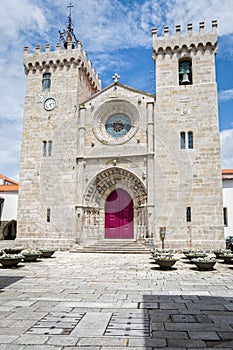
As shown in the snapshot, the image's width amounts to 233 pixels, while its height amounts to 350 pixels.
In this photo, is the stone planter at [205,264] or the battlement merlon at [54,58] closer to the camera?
the stone planter at [205,264]

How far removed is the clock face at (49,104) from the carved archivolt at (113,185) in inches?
232

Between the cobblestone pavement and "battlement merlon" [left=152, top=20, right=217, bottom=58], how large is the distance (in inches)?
576

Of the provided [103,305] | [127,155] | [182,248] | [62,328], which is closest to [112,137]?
[127,155]

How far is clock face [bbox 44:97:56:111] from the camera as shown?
68.5 ft

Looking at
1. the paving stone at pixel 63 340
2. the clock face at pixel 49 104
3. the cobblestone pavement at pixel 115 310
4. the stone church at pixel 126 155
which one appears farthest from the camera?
the clock face at pixel 49 104

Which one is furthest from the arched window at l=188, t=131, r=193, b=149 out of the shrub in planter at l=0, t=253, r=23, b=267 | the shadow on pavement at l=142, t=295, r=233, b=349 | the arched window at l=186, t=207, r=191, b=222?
the shadow on pavement at l=142, t=295, r=233, b=349

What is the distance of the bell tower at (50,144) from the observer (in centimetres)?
1922

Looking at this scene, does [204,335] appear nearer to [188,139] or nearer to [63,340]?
[63,340]

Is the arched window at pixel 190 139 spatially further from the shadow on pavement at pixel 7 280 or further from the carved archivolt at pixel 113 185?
the shadow on pavement at pixel 7 280

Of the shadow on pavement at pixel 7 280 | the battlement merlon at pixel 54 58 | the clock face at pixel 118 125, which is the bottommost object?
the shadow on pavement at pixel 7 280

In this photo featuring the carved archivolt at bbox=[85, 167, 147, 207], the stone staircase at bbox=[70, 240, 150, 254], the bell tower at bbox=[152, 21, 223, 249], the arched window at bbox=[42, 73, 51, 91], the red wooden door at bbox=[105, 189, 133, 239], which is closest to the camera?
the stone staircase at bbox=[70, 240, 150, 254]

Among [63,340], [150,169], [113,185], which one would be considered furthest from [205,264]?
[113,185]

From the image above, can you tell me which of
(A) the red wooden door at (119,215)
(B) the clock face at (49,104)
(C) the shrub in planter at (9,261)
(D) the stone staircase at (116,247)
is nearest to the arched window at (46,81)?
(B) the clock face at (49,104)

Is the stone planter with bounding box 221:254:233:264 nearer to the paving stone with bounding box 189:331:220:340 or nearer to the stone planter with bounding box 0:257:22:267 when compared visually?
the stone planter with bounding box 0:257:22:267
